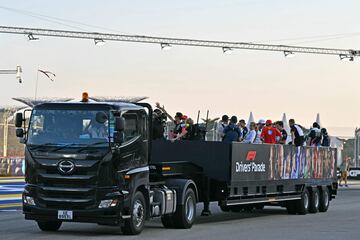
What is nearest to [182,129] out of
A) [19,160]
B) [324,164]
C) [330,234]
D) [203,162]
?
[203,162]

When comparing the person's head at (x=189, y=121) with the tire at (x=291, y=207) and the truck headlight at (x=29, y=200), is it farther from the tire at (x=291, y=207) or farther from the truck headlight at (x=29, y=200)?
the truck headlight at (x=29, y=200)

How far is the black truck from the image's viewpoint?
1444 cm

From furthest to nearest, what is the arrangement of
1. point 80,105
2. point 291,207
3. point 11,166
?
point 11,166, point 291,207, point 80,105

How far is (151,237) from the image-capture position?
48.7 ft

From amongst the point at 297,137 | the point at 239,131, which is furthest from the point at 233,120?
the point at 297,137

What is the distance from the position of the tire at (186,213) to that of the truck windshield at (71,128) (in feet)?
9.04

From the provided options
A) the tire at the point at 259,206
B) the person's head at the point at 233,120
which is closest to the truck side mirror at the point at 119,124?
the person's head at the point at 233,120

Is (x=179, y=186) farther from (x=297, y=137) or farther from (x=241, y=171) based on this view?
(x=297, y=137)

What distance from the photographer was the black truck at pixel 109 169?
568 inches

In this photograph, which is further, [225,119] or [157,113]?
[225,119]

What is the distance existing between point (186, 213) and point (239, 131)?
2963mm

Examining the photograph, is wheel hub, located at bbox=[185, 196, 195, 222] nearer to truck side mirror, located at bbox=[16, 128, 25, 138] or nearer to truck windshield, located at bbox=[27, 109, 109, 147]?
truck windshield, located at bbox=[27, 109, 109, 147]

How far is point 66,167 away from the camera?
47.3ft

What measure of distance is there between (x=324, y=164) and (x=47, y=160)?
462 inches
